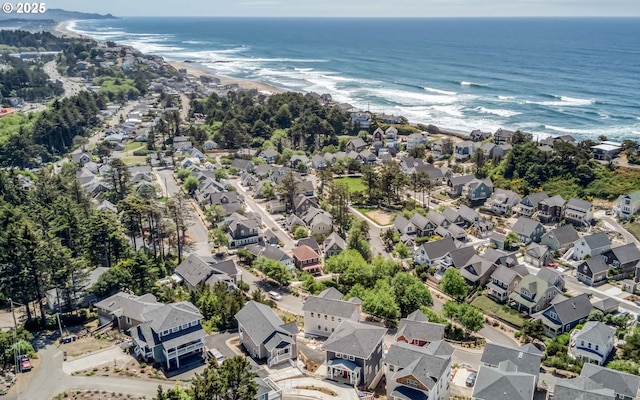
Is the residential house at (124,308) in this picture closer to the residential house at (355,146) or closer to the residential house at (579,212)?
the residential house at (579,212)

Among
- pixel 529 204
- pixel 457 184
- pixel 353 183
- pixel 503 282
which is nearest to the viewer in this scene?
pixel 503 282

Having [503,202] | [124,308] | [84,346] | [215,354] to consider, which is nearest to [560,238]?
[503,202]

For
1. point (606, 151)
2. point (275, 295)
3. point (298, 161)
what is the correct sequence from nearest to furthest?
point (275, 295) < point (606, 151) < point (298, 161)

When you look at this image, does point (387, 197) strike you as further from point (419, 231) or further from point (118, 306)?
point (118, 306)

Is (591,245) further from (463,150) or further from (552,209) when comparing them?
(463,150)

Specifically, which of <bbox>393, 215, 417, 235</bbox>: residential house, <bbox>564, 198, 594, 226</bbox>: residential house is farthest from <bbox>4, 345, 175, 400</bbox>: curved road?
<bbox>564, 198, 594, 226</bbox>: residential house

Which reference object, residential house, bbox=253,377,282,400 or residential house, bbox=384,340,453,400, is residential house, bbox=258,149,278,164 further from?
residential house, bbox=253,377,282,400

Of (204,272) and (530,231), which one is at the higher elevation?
(530,231)
